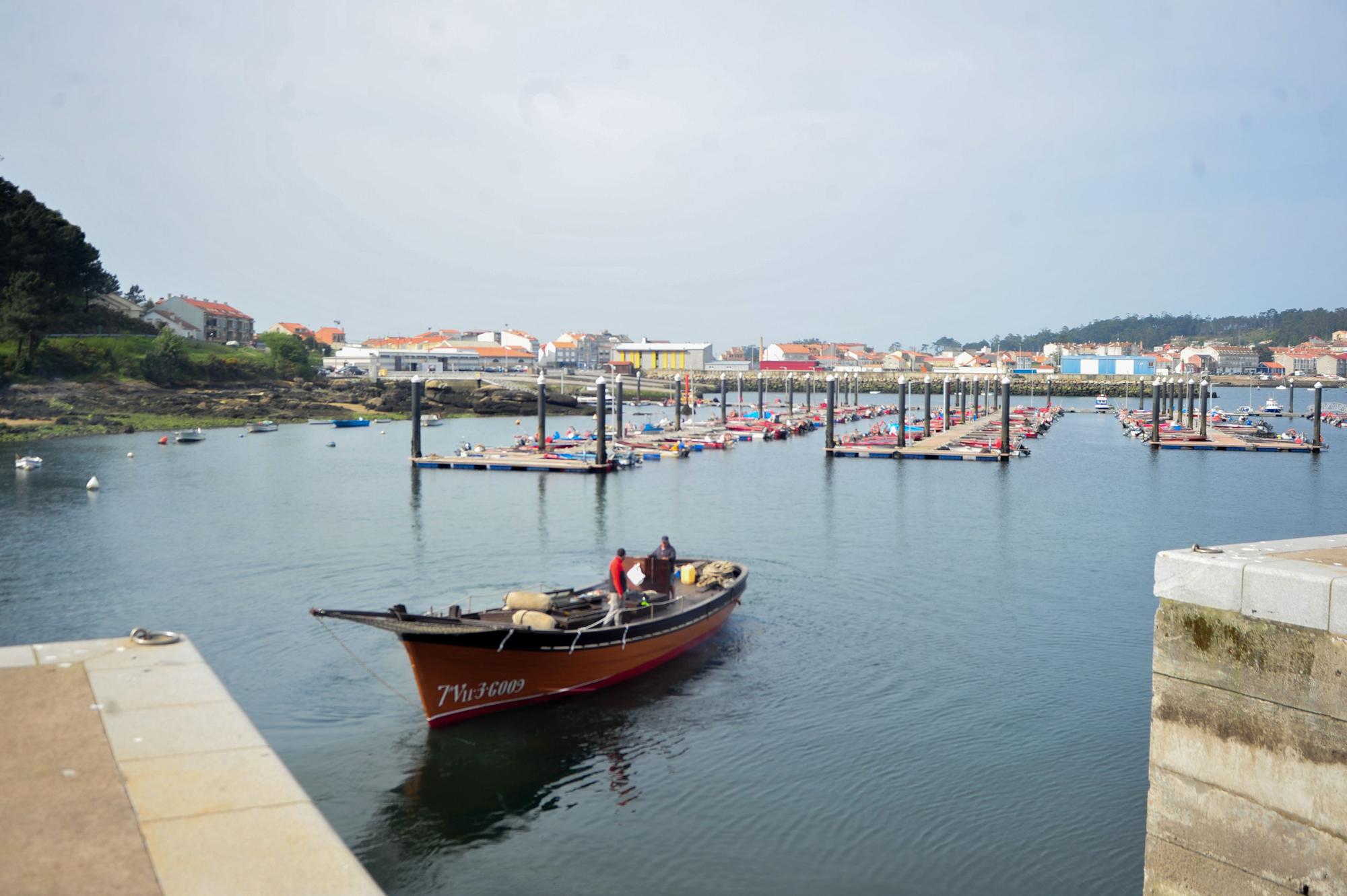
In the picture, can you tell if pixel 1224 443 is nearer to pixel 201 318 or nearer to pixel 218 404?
pixel 218 404

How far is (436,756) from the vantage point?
17.0 metres

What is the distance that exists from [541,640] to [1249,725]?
12.6 meters

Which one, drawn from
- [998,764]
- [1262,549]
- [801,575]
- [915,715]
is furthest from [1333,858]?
[801,575]

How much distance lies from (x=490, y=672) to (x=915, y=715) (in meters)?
7.68

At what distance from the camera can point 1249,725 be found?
25.0ft

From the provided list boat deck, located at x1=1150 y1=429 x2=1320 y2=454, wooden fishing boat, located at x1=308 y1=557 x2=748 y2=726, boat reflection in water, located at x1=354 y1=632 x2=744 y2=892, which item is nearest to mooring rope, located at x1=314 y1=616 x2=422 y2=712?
wooden fishing boat, located at x1=308 y1=557 x2=748 y2=726

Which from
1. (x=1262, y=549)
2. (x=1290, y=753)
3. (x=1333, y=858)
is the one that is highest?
(x=1262, y=549)

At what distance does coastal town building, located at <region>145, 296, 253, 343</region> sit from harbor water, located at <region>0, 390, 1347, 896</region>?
282ft

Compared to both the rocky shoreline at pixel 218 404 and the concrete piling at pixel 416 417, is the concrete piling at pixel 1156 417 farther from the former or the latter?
the rocky shoreline at pixel 218 404

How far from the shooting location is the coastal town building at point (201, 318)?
13250cm

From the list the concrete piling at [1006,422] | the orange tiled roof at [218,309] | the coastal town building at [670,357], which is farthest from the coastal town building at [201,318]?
the concrete piling at [1006,422]

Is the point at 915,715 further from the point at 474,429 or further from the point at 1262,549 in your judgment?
the point at 474,429

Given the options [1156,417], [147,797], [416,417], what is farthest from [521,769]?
[1156,417]

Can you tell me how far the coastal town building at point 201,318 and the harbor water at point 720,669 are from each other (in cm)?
8586
